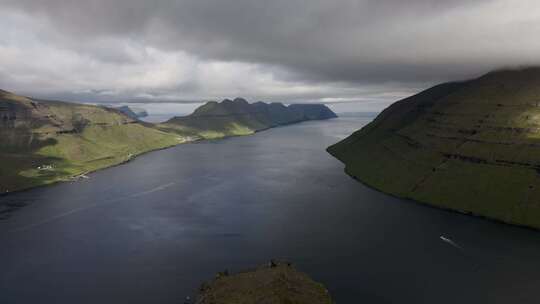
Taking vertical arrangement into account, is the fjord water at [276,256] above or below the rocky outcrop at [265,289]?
below

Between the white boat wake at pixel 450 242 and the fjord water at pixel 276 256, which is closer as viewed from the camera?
the fjord water at pixel 276 256

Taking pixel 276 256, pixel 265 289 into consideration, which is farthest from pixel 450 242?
pixel 265 289

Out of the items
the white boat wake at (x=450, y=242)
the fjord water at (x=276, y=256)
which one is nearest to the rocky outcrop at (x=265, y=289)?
the fjord water at (x=276, y=256)

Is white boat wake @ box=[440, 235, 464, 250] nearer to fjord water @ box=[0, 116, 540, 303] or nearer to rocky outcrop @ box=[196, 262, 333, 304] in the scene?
fjord water @ box=[0, 116, 540, 303]

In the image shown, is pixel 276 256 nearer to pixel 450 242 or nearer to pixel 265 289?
pixel 265 289

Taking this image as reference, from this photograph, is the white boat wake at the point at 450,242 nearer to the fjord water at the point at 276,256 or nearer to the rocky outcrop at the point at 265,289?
the fjord water at the point at 276,256

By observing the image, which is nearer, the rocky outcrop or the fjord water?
the rocky outcrop

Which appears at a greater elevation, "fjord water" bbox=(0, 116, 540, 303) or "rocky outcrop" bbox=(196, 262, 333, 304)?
"rocky outcrop" bbox=(196, 262, 333, 304)

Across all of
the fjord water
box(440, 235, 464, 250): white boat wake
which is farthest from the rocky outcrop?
box(440, 235, 464, 250): white boat wake

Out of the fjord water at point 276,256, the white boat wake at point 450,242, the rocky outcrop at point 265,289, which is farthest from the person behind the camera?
the white boat wake at point 450,242

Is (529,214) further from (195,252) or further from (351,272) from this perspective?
(195,252)

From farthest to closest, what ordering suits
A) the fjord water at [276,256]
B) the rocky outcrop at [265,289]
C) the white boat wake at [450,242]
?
the white boat wake at [450,242]
the fjord water at [276,256]
the rocky outcrop at [265,289]

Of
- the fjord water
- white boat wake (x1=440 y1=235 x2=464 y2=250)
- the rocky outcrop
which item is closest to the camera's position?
the rocky outcrop
